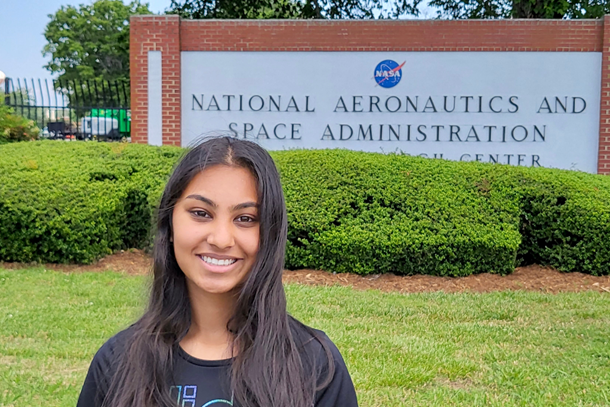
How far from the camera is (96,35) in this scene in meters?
56.1

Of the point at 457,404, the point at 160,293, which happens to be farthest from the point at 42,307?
the point at 160,293

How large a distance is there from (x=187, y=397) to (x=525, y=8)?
46.4 feet

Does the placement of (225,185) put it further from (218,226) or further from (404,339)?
(404,339)

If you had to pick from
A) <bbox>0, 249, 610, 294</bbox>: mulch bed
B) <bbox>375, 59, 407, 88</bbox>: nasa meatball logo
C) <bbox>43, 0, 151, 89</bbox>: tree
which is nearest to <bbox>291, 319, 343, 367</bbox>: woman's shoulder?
<bbox>0, 249, 610, 294</bbox>: mulch bed

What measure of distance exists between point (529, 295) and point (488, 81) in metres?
5.33

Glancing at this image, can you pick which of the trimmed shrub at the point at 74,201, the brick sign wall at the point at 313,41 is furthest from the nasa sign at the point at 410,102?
the trimmed shrub at the point at 74,201

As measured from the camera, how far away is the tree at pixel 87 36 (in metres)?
54.9

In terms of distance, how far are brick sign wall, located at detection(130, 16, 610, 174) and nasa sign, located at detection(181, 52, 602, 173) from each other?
122 millimetres

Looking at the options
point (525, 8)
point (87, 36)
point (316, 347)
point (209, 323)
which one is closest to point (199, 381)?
point (209, 323)

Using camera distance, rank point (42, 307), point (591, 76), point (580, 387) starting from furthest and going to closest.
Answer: point (591, 76)
point (42, 307)
point (580, 387)

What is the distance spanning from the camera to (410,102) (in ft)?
34.2

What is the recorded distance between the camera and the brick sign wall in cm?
1027

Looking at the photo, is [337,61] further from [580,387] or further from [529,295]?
[580,387]

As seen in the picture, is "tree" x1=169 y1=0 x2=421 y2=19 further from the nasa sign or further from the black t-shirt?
the black t-shirt
